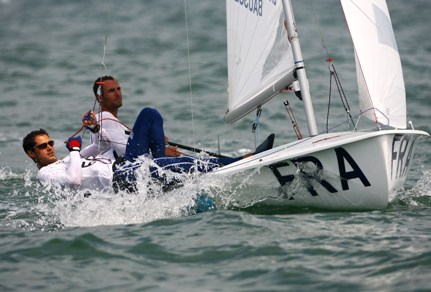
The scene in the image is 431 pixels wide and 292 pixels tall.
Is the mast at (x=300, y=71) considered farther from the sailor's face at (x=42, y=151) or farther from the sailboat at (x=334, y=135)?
the sailor's face at (x=42, y=151)

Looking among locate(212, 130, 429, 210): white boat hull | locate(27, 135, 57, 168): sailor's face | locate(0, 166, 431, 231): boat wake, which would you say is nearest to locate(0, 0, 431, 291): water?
locate(0, 166, 431, 231): boat wake

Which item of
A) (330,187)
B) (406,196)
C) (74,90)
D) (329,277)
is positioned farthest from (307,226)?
(74,90)

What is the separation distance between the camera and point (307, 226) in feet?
17.7

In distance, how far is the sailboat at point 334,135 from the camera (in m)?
5.56

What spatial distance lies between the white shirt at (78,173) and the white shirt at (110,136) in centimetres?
24

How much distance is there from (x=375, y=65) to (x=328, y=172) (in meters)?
0.93

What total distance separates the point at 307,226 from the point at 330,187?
0.45 metres

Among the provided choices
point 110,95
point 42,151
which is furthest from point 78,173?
point 110,95

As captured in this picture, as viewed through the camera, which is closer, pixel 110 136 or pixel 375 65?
pixel 375 65

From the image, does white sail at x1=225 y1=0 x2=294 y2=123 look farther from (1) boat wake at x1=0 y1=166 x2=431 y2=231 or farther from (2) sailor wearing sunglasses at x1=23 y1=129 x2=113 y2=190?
(2) sailor wearing sunglasses at x1=23 y1=129 x2=113 y2=190

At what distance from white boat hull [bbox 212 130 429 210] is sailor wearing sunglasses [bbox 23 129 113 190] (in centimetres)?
95

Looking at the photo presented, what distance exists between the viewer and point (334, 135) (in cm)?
588

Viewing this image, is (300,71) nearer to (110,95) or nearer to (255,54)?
(255,54)

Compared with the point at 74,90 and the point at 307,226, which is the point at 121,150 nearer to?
the point at 307,226
